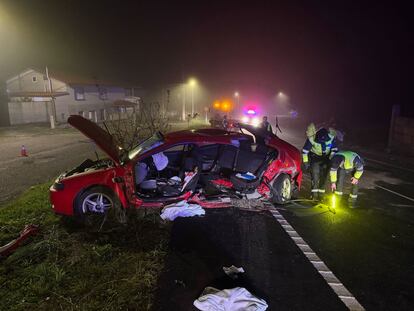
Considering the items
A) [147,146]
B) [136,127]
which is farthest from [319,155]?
[136,127]

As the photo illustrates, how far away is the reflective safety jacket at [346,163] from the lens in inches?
256

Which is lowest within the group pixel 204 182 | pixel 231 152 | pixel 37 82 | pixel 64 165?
pixel 64 165

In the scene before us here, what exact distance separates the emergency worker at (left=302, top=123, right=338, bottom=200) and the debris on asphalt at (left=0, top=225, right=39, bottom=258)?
5.48 metres

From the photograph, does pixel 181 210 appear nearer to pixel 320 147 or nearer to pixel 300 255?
pixel 300 255

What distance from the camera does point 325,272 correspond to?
4.02 metres

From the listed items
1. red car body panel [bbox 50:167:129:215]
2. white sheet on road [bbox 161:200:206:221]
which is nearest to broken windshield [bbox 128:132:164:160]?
red car body panel [bbox 50:167:129:215]

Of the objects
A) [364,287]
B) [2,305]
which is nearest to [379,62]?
[364,287]

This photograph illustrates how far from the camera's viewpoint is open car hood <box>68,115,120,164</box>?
17.5 feet

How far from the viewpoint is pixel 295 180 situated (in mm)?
6801

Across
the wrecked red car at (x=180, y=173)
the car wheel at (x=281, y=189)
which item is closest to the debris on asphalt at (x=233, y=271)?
the wrecked red car at (x=180, y=173)

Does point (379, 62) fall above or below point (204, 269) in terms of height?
above

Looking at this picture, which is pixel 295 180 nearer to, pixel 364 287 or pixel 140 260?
pixel 364 287

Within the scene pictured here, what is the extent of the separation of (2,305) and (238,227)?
3.47 metres

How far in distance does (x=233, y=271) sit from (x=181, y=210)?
6.55 feet
